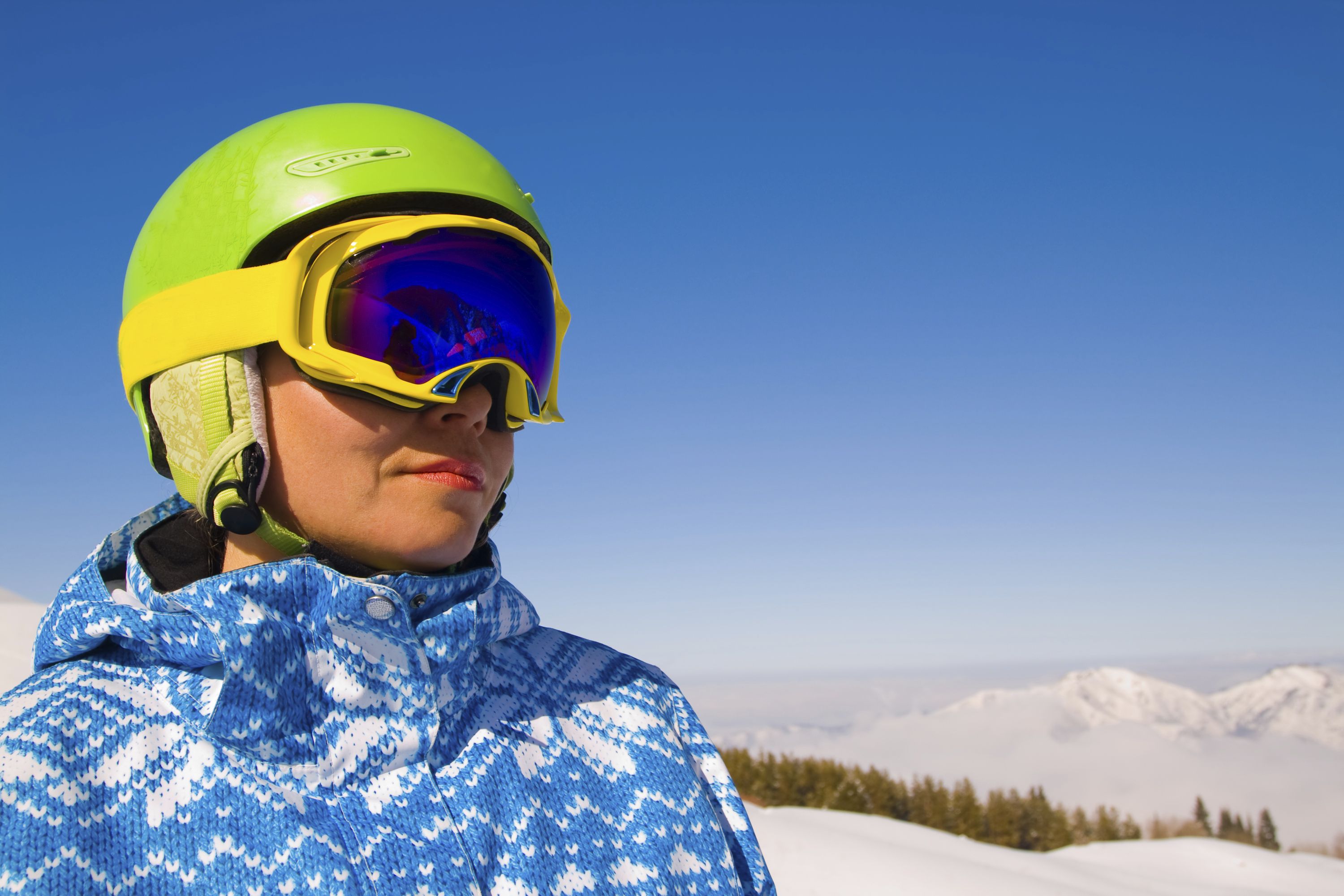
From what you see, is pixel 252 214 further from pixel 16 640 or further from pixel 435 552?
pixel 16 640

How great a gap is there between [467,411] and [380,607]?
0.40 meters

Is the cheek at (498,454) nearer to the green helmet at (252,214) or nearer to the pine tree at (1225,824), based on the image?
the green helmet at (252,214)

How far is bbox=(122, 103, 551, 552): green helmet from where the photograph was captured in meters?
1.59

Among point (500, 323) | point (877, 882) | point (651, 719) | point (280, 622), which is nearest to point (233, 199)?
point (500, 323)

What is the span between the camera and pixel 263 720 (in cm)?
134

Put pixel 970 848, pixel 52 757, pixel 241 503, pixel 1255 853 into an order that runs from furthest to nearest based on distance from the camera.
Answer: pixel 1255 853, pixel 970 848, pixel 241 503, pixel 52 757

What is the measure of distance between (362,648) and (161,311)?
0.78 meters

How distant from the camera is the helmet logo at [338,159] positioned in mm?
1676

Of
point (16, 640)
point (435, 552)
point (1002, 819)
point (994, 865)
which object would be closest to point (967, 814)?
point (1002, 819)

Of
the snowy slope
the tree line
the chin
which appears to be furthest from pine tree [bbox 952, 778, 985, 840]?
the chin

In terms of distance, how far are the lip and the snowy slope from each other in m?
6.40

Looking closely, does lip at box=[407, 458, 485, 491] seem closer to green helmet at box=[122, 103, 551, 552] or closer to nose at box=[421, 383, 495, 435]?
nose at box=[421, 383, 495, 435]

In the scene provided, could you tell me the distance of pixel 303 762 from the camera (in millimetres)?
1389

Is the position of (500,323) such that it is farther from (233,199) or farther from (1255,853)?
(1255,853)
